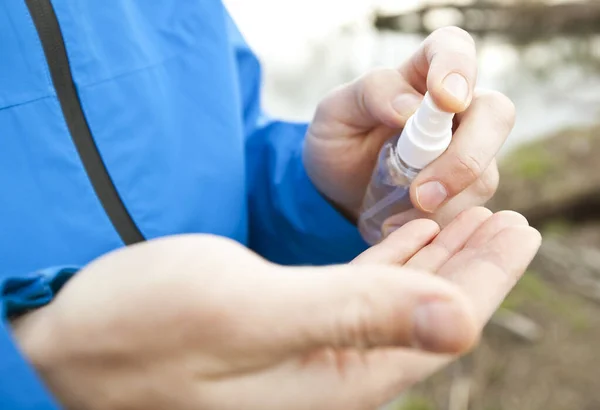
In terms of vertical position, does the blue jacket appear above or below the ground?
above

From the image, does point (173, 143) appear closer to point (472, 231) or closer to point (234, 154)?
point (234, 154)

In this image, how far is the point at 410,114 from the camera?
0.85 m

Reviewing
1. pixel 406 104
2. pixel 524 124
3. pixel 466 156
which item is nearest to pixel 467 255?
pixel 466 156

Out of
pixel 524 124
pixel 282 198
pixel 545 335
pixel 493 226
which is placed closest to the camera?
pixel 493 226

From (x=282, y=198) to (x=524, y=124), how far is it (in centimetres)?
376

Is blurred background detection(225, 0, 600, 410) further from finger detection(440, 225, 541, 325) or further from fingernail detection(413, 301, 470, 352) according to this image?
fingernail detection(413, 301, 470, 352)

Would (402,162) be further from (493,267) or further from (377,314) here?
(377,314)

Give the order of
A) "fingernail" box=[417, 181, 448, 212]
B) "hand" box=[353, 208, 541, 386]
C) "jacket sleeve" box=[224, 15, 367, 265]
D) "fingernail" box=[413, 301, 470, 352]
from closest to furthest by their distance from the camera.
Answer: "fingernail" box=[413, 301, 470, 352] < "hand" box=[353, 208, 541, 386] < "fingernail" box=[417, 181, 448, 212] < "jacket sleeve" box=[224, 15, 367, 265]

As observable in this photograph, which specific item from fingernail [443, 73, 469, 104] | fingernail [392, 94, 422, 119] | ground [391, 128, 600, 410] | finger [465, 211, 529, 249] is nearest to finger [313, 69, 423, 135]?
fingernail [392, 94, 422, 119]

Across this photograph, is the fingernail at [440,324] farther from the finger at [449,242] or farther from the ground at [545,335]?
the ground at [545,335]

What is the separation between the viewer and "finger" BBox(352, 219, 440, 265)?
74 centimetres

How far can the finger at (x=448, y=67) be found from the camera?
736 millimetres

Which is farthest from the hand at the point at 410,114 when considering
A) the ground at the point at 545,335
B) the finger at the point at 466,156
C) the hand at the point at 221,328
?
the ground at the point at 545,335

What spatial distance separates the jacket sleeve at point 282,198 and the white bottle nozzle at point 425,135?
27 cm
